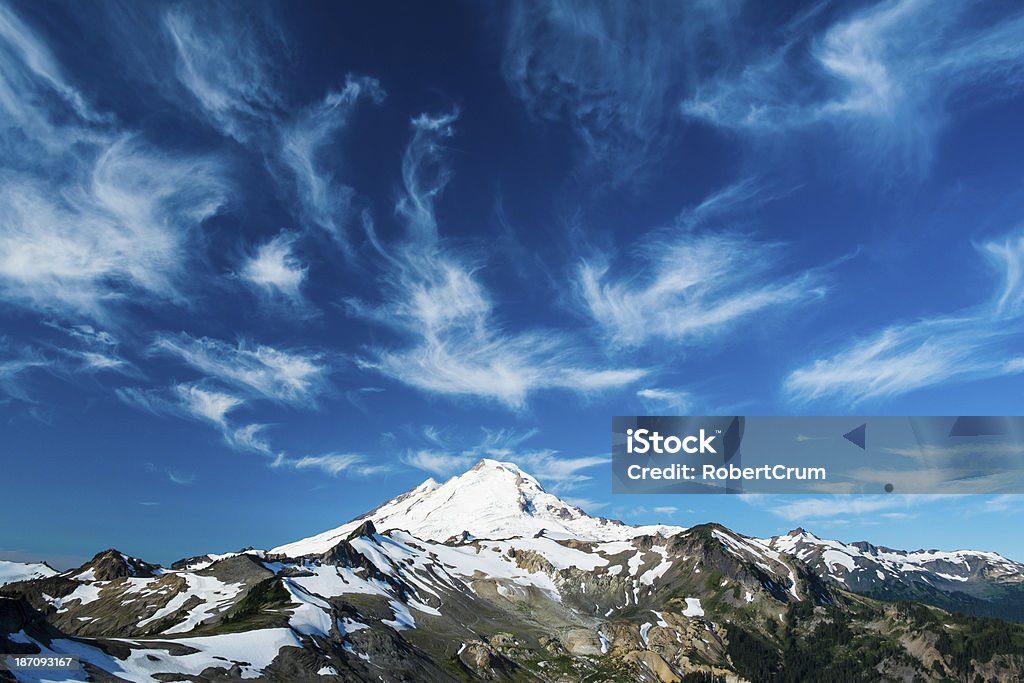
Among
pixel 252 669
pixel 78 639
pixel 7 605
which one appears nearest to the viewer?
pixel 7 605

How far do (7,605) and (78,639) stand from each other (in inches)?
813

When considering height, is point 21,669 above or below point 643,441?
below

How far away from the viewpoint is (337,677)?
188 metres

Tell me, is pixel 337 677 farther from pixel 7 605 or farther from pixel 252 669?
pixel 7 605

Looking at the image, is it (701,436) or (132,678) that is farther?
(701,436)

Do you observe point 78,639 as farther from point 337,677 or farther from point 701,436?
point 701,436

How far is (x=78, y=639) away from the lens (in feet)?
462

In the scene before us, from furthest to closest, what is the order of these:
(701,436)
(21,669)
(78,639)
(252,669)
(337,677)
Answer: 1. (337,677)
2. (252,669)
3. (701,436)
4. (78,639)
5. (21,669)

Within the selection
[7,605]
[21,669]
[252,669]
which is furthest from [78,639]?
[252,669]

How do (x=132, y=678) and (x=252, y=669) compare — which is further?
(x=252, y=669)

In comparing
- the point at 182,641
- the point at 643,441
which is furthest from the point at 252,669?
the point at 643,441

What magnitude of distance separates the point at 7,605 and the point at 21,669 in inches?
705

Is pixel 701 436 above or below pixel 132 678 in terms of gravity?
above

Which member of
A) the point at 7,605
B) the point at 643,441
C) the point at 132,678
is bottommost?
the point at 132,678
